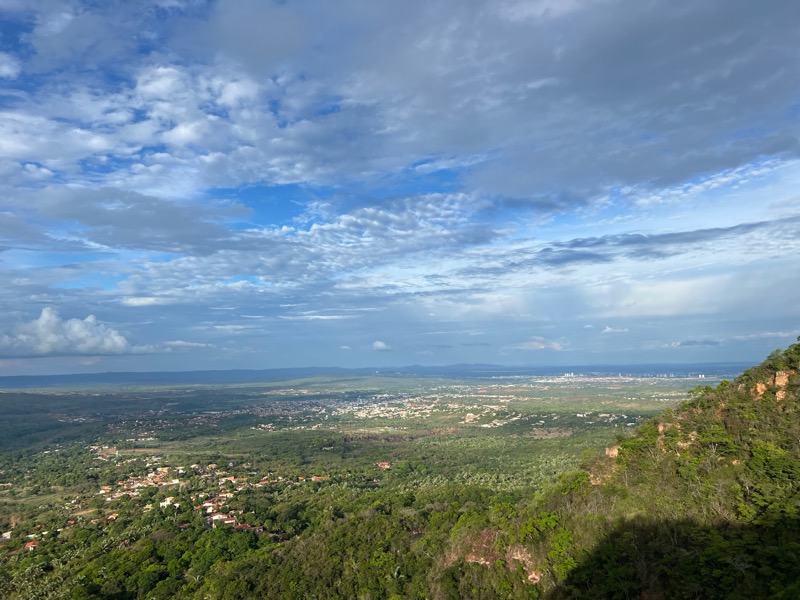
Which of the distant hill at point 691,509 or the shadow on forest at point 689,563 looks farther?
the distant hill at point 691,509

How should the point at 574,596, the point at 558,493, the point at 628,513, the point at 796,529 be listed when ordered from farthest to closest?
the point at 558,493 < the point at 628,513 < the point at 574,596 < the point at 796,529

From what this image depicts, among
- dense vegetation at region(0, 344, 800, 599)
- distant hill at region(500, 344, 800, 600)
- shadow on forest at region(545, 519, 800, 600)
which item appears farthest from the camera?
dense vegetation at region(0, 344, 800, 599)

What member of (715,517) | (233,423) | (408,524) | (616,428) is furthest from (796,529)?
(233,423)

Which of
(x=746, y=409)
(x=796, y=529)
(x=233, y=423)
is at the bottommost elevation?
(x=233, y=423)

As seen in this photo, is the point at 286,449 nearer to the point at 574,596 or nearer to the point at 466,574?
the point at 466,574

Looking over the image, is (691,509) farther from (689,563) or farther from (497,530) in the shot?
(497,530)
